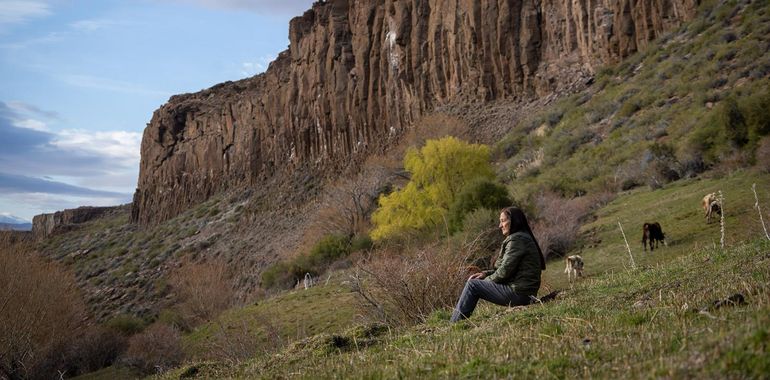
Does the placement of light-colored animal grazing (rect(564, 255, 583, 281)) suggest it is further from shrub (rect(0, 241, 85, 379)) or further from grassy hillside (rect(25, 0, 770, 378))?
shrub (rect(0, 241, 85, 379))

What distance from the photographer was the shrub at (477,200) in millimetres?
24109

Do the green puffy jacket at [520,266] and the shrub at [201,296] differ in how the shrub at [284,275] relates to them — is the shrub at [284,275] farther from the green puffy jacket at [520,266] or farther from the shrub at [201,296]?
the green puffy jacket at [520,266]

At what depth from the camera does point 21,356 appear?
17.9 m

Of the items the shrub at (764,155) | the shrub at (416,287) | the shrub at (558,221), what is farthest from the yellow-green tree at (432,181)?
the shrub at (416,287)

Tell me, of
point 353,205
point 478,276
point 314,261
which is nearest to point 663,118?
point 353,205

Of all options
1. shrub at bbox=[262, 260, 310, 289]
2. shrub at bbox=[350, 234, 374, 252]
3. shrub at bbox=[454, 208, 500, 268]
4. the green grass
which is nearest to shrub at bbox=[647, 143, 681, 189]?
shrub at bbox=[454, 208, 500, 268]

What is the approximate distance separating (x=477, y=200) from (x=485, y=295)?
1670 centimetres

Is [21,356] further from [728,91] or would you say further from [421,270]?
[728,91]

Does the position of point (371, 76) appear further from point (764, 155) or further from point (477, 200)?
point (764, 155)

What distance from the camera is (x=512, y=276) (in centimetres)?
772

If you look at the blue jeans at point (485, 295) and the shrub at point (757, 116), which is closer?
the blue jeans at point (485, 295)

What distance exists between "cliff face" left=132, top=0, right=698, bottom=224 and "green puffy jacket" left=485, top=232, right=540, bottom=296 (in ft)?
122

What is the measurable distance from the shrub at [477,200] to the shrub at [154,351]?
38.0 feet

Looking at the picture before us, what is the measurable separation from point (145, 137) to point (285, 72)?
40.6 meters
